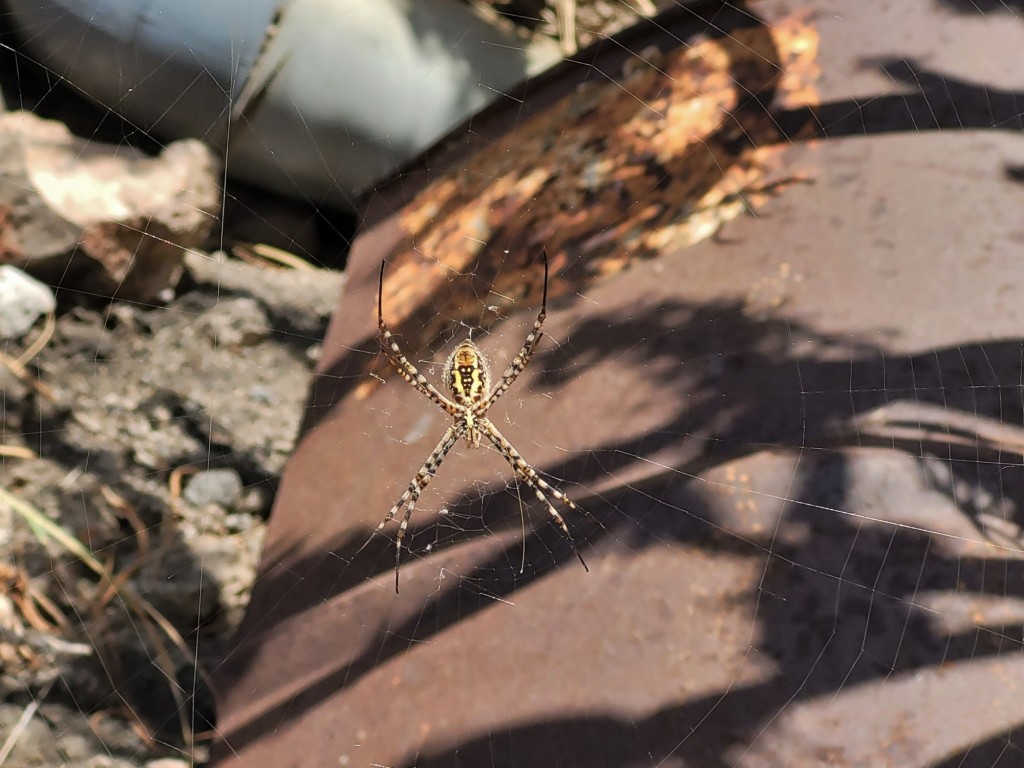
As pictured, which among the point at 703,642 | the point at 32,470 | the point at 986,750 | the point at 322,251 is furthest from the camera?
the point at 322,251

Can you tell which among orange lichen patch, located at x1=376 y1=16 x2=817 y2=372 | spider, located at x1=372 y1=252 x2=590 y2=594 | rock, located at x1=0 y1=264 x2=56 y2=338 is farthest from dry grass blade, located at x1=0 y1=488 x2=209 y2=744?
orange lichen patch, located at x1=376 y1=16 x2=817 y2=372

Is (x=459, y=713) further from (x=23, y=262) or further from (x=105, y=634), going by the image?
(x=23, y=262)

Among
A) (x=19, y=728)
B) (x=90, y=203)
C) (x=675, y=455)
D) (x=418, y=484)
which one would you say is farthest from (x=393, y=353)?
(x=19, y=728)

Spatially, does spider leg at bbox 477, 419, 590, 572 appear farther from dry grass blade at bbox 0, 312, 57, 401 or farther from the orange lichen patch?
dry grass blade at bbox 0, 312, 57, 401

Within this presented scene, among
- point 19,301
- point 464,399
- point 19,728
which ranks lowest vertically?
point 19,728

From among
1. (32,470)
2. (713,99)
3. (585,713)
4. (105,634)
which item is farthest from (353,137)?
(585,713)

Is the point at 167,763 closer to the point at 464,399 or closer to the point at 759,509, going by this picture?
the point at 464,399
